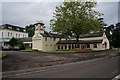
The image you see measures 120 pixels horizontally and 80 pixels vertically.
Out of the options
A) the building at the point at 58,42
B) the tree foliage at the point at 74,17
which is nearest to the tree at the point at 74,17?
the tree foliage at the point at 74,17

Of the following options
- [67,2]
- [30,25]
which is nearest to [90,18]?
[67,2]

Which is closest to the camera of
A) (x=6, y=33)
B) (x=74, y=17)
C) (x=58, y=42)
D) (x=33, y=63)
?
(x=33, y=63)

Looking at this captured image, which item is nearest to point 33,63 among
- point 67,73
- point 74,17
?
point 67,73

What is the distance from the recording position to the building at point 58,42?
37.0 meters

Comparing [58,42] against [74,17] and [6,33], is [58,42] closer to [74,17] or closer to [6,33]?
[74,17]

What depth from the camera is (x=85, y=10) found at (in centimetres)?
3072

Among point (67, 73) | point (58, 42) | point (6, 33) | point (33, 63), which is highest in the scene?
point (6, 33)

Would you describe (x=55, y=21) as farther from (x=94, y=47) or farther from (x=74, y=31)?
(x=94, y=47)

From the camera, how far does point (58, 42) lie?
41656mm

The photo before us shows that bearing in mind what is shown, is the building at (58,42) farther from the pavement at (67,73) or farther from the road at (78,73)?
the road at (78,73)

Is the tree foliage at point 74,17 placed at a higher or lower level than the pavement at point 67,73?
higher

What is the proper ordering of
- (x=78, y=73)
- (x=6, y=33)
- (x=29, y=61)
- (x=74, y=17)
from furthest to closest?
1. (x=6, y=33)
2. (x=74, y=17)
3. (x=29, y=61)
4. (x=78, y=73)

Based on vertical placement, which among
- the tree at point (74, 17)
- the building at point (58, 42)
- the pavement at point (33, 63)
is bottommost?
the pavement at point (33, 63)

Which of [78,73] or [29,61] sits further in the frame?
[29,61]
